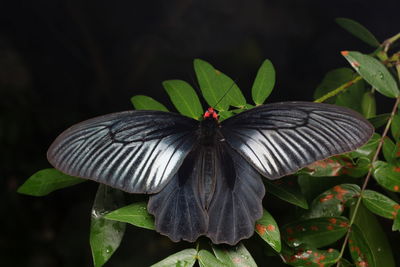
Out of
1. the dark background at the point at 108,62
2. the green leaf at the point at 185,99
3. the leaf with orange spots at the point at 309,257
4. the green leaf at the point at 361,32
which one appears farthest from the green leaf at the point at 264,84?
the dark background at the point at 108,62

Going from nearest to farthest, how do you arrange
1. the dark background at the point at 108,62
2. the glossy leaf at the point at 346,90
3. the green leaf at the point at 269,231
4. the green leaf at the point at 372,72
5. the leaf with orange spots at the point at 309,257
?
the green leaf at the point at 269,231 → the leaf with orange spots at the point at 309,257 → the green leaf at the point at 372,72 → the glossy leaf at the point at 346,90 → the dark background at the point at 108,62

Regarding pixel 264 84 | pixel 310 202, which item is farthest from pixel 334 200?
pixel 264 84

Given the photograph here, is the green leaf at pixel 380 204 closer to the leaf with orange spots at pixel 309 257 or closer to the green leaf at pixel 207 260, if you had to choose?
the leaf with orange spots at pixel 309 257

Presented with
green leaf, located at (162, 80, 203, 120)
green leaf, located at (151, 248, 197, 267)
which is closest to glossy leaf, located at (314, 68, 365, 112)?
green leaf, located at (162, 80, 203, 120)

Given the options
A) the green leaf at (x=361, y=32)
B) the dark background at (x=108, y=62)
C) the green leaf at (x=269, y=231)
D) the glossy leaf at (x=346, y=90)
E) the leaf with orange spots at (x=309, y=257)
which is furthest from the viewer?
the dark background at (x=108, y=62)

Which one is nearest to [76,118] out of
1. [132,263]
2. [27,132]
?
[27,132]

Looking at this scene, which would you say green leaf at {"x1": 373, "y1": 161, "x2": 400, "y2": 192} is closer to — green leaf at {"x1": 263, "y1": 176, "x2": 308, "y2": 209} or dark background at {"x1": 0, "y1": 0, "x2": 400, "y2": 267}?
green leaf at {"x1": 263, "y1": 176, "x2": 308, "y2": 209}

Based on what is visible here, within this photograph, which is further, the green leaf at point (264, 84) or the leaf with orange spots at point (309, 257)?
the green leaf at point (264, 84)

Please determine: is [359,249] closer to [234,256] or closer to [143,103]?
[234,256]

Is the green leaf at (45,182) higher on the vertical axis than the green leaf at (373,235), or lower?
higher
